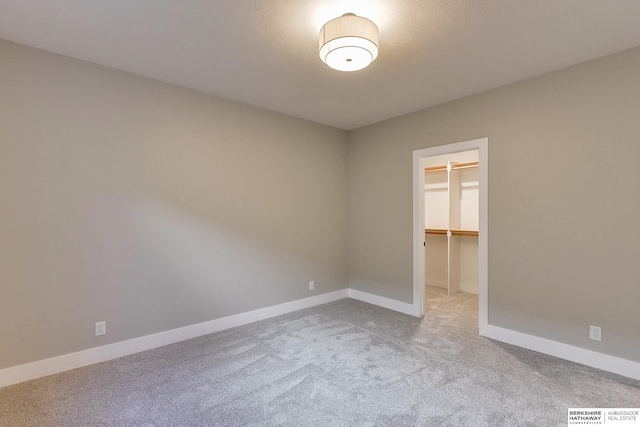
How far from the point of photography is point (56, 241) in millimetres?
2486

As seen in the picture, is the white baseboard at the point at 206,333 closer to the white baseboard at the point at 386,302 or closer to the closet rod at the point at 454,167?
the white baseboard at the point at 386,302

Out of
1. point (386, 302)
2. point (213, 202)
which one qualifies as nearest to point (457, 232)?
point (386, 302)

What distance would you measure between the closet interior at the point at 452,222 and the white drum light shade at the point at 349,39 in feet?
11.4

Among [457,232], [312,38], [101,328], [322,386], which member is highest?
[312,38]

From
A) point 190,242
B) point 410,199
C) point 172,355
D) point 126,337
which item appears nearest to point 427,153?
point 410,199

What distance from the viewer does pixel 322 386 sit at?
2.27 metres

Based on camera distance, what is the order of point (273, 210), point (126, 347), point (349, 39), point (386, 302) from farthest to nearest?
1. point (386, 302)
2. point (273, 210)
3. point (126, 347)
4. point (349, 39)

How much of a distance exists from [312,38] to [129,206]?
2.22 meters

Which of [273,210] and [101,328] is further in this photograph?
[273,210]

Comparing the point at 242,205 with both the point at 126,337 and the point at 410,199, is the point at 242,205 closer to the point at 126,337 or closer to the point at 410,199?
the point at 126,337

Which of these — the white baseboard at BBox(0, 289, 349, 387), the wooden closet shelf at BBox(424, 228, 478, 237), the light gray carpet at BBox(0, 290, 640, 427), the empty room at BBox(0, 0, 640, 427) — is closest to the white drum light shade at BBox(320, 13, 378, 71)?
the empty room at BBox(0, 0, 640, 427)

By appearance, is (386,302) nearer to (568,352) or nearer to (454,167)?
(568,352)

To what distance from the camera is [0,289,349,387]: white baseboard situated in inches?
92.3

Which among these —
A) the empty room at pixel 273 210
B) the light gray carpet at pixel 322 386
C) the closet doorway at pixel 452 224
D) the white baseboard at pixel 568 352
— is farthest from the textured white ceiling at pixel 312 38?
the light gray carpet at pixel 322 386
